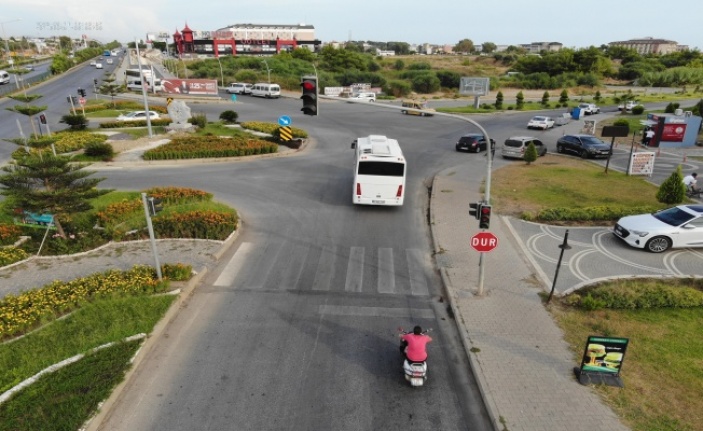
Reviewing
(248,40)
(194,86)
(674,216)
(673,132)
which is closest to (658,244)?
(674,216)

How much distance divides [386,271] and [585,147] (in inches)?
935

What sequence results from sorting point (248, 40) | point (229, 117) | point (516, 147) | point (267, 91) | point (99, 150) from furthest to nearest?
point (248, 40) < point (267, 91) < point (229, 117) < point (516, 147) < point (99, 150)

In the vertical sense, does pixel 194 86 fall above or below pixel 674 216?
above

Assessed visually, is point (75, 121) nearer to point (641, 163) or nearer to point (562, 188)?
point (562, 188)

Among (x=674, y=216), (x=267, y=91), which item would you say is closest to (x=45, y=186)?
(x=674, y=216)

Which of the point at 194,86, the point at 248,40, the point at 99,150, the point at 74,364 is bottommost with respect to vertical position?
the point at 74,364

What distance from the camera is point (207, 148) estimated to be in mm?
28344

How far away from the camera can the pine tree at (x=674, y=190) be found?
1866cm

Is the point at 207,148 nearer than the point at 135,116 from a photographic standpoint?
Yes

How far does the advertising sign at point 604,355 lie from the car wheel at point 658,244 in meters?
8.17

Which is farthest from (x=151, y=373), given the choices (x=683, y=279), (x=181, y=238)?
(x=683, y=279)

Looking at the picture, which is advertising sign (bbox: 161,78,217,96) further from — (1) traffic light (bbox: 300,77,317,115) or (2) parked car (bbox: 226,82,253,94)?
(1) traffic light (bbox: 300,77,317,115)

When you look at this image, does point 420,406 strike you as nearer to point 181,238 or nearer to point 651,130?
point 181,238

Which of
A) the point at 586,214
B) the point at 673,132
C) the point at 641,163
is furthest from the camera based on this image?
the point at 673,132
